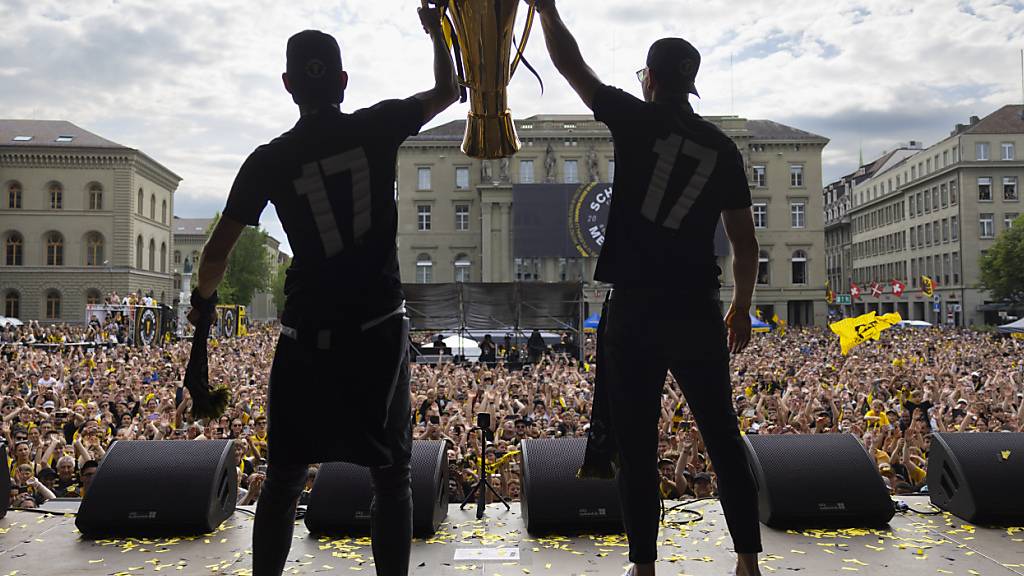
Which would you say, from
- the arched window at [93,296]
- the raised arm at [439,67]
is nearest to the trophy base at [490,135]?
the raised arm at [439,67]

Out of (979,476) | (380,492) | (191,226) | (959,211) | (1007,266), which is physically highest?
(191,226)

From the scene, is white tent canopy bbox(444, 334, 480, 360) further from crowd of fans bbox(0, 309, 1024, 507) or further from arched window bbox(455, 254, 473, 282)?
arched window bbox(455, 254, 473, 282)

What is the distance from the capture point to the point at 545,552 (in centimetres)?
398

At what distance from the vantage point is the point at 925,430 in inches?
424

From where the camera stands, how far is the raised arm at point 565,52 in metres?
2.73

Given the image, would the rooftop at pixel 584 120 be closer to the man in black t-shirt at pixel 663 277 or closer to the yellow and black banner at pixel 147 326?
the yellow and black banner at pixel 147 326

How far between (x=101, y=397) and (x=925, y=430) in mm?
13651

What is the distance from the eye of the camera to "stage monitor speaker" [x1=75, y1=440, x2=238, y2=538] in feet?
13.8

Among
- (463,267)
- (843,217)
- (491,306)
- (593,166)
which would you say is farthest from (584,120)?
(843,217)

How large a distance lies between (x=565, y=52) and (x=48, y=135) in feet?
242

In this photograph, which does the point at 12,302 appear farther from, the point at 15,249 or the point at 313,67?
the point at 313,67

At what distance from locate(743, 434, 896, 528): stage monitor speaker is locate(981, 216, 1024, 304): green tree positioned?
65.2 meters

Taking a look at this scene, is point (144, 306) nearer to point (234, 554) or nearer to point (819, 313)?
point (234, 554)

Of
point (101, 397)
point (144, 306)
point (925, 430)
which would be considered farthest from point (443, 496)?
point (144, 306)
